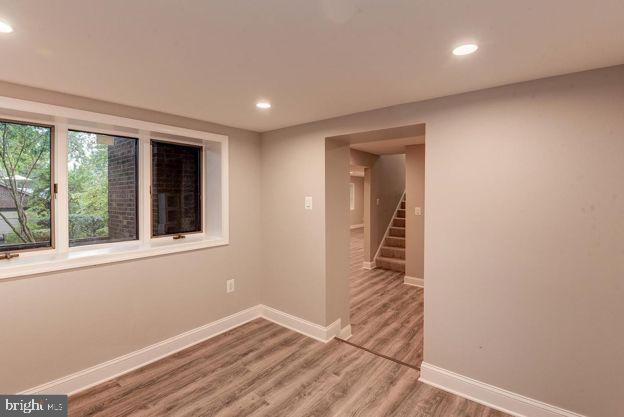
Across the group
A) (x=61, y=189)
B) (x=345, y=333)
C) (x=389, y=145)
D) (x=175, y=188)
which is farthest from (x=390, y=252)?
(x=61, y=189)

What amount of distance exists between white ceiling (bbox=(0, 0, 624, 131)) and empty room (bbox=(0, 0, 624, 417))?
0.01 m

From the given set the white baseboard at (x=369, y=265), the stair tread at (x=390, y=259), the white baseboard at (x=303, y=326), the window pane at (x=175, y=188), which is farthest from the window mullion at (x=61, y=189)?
the stair tread at (x=390, y=259)

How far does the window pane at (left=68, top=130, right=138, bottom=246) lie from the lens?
2.47 m

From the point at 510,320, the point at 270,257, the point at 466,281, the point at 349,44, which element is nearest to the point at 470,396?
the point at 510,320

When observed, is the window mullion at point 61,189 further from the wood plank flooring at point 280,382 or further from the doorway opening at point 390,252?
the doorway opening at point 390,252

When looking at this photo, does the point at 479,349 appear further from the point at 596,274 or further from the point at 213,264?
the point at 213,264

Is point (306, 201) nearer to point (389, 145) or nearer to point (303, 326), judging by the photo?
point (303, 326)

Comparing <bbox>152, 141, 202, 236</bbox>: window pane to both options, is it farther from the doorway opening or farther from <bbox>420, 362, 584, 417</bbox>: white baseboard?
<bbox>420, 362, 584, 417</bbox>: white baseboard

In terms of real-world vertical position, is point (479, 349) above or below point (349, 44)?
below

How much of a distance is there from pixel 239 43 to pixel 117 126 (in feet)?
5.33

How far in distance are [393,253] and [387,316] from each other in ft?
8.14

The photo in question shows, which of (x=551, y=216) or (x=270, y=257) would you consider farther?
(x=270, y=257)

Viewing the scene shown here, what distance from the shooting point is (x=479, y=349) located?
2.17m

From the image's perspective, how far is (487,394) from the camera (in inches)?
83.7
